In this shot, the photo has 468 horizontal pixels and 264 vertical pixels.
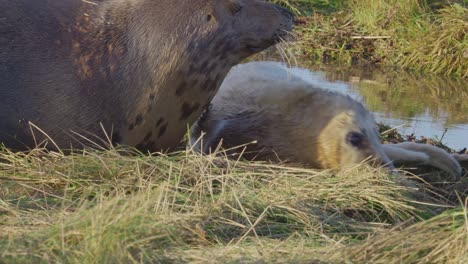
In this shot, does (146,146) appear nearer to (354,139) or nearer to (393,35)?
(354,139)

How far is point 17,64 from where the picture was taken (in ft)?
18.7

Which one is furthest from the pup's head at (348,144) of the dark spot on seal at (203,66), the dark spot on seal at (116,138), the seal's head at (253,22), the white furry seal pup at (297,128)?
the dark spot on seal at (116,138)

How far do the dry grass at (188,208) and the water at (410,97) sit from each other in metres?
2.75

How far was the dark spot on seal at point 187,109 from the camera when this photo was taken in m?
6.11

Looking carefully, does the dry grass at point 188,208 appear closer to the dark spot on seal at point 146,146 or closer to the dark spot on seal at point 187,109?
the dark spot on seal at point 146,146

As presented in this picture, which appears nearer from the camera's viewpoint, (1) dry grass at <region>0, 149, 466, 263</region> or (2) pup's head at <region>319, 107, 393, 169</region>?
(1) dry grass at <region>0, 149, 466, 263</region>

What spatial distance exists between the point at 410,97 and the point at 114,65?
17.1 feet

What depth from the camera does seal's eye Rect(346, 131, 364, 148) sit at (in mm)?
6043

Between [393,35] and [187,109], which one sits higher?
[187,109]

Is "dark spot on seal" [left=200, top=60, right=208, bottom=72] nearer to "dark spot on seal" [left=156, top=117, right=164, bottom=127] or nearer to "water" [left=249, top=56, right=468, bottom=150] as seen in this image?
"dark spot on seal" [left=156, top=117, right=164, bottom=127]

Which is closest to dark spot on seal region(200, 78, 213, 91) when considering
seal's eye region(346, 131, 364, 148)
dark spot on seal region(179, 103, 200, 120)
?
dark spot on seal region(179, 103, 200, 120)

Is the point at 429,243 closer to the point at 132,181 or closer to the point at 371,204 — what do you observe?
the point at 371,204

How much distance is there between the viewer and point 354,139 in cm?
606

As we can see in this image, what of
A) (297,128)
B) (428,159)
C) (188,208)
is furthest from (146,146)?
(428,159)
